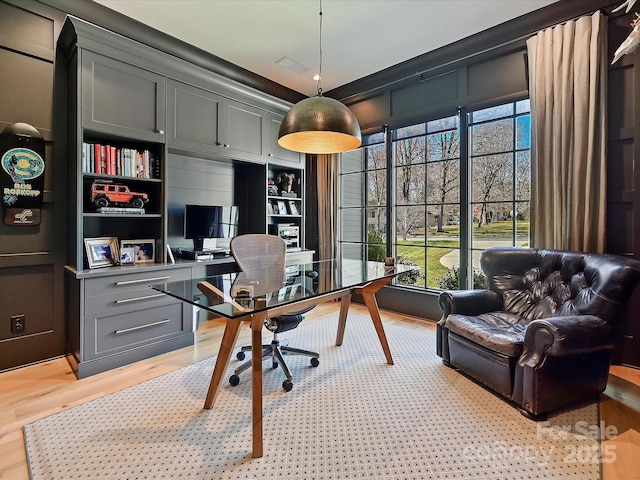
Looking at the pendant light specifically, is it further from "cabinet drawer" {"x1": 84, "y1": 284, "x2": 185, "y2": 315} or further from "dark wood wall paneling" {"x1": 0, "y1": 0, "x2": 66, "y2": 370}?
"dark wood wall paneling" {"x1": 0, "y1": 0, "x2": 66, "y2": 370}

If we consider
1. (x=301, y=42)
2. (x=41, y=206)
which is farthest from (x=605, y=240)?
(x=41, y=206)

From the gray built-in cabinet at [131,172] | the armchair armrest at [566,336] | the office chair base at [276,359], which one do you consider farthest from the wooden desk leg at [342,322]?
the armchair armrest at [566,336]

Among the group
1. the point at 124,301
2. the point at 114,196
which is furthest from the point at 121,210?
the point at 124,301

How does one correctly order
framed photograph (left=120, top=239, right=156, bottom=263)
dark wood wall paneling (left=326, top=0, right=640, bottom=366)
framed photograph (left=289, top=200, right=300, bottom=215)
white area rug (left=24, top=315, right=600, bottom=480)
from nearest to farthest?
white area rug (left=24, top=315, right=600, bottom=480) → dark wood wall paneling (left=326, top=0, right=640, bottom=366) → framed photograph (left=120, top=239, right=156, bottom=263) → framed photograph (left=289, top=200, right=300, bottom=215)

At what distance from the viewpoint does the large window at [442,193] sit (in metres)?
3.32

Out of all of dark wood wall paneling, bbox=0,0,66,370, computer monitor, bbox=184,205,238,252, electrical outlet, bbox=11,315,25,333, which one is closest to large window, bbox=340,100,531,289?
computer monitor, bbox=184,205,238,252

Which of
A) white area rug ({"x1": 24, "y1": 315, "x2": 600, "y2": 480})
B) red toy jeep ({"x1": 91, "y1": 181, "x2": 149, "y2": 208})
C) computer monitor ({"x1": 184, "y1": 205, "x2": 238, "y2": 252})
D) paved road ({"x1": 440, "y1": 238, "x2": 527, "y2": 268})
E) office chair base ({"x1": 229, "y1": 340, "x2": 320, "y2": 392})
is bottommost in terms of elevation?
white area rug ({"x1": 24, "y1": 315, "x2": 600, "y2": 480})

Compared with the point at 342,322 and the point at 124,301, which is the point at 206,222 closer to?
the point at 124,301

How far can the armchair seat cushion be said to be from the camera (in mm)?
2000

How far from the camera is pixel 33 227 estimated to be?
8.52 ft

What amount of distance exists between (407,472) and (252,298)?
111 centimetres

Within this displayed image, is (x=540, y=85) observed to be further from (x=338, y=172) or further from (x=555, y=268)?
(x=338, y=172)

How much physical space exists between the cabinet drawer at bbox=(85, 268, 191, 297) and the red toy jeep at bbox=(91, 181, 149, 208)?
0.65m

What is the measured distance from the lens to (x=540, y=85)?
113 inches
